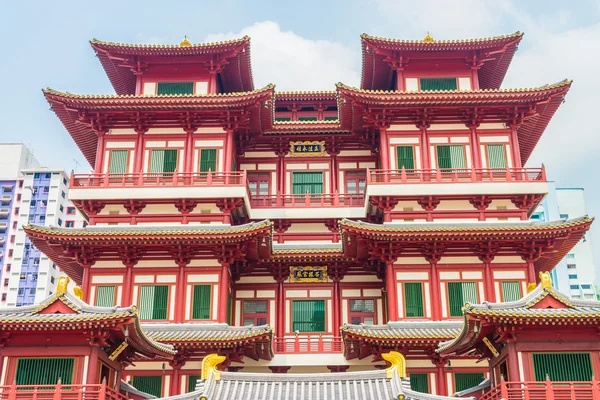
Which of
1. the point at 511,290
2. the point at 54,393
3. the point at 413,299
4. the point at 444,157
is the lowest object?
the point at 54,393

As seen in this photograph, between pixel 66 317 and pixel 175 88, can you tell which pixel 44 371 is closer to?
pixel 66 317

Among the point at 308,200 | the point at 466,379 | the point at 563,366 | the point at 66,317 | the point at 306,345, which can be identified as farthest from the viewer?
the point at 308,200

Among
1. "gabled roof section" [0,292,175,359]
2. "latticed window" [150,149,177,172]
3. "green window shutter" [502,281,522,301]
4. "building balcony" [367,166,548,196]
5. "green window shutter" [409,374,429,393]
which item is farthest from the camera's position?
"latticed window" [150,149,177,172]

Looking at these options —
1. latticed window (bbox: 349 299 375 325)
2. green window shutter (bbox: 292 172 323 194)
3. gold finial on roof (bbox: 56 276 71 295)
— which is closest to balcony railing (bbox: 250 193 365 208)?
green window shutter (bbox: 292 172 323 194)

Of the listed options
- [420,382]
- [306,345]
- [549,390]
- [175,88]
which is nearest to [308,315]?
[306,345]

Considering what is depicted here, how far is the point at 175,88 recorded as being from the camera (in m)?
37.8

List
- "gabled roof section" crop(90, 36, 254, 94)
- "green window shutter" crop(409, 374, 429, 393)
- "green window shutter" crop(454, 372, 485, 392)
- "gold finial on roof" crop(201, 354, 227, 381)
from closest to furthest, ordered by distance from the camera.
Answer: "gold finial on roof" crop(201, 354, 227, 381) < "green window shutter" crop(454, 372, 485, 392) < "green window shutter" crop(409, 374, 429, 393) < "gabled roof section" crop(90, 36, 254, 94)

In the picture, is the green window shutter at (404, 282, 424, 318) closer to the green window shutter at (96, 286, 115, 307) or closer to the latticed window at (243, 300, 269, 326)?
the latticed window at (243, 300, 269, 326)

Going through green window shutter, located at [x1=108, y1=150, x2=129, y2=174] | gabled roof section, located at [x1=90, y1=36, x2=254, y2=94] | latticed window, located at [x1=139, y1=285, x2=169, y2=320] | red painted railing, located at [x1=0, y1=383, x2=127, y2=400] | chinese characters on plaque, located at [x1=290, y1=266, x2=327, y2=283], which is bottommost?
red painted railing, located at [x1=0, y1=383, x2=127, y2=400]

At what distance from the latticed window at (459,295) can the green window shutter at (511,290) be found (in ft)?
4.60

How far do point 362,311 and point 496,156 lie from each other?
11.0 m

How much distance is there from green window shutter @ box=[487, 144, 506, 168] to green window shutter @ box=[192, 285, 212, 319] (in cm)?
1636

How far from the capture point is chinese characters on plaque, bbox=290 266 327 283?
115 ft

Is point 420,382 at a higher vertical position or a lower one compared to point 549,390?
higher
